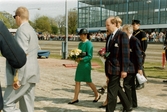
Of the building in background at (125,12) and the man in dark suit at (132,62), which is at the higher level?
the building in background at (125,12)

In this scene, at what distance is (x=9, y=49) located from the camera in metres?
2.73

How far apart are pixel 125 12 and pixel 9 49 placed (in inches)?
2409

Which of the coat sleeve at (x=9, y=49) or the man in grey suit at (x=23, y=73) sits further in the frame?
the man in grey suit at (x=23, y=73)

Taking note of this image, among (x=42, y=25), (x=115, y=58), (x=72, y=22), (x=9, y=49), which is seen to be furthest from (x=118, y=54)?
(x=42, y=25)

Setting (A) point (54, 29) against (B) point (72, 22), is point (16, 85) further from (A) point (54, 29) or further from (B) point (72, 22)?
(A) point (54, 29)

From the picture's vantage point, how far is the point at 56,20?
325ft

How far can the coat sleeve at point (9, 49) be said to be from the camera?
106 inches

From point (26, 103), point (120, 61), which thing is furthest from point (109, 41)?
point (26, 103)

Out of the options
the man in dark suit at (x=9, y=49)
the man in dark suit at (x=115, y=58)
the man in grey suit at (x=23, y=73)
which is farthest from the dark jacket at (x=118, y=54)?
the man in dark suit at (x=9, y=49)

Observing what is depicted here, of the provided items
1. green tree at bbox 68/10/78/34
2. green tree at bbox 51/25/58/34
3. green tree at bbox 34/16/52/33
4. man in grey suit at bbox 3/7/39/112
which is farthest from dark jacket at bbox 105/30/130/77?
green tree at bbox 51/25/58/34

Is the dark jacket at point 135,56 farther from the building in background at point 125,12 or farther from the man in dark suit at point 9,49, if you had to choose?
the building in background at point 125,12

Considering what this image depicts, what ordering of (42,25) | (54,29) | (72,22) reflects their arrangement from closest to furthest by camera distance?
(72,22), (42,25), (54,29)

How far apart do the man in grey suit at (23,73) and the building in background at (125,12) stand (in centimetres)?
4913

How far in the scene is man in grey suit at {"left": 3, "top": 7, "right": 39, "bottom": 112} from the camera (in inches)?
158
